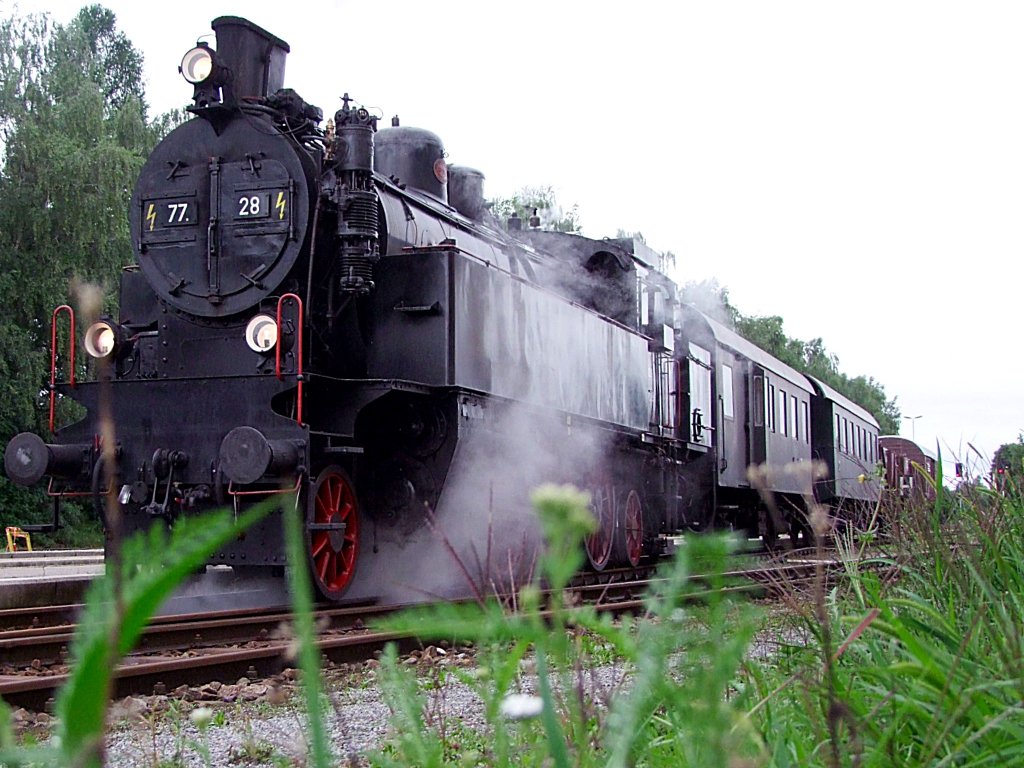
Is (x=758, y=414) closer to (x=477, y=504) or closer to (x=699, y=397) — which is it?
(x=699, y=397)

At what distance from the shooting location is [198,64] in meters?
8.67

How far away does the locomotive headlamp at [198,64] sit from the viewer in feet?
28.3

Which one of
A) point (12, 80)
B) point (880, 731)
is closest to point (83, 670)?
point (880, 731)

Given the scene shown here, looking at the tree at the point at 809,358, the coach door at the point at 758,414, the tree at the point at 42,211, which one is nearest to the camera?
the coach door at the point at 758,414

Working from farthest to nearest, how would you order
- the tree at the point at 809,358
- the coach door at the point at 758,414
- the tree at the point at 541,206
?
the tree at the point at 809,358, the tree at the point at 541,206, the coach door at the point at 758,414

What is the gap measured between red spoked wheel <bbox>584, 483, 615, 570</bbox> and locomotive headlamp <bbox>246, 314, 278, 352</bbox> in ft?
13.6

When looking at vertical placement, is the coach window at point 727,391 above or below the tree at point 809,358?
below

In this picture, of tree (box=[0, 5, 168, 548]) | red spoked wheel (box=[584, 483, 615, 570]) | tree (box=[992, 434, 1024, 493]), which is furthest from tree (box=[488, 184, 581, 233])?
tree (box=[992, 434, 1024, 493])

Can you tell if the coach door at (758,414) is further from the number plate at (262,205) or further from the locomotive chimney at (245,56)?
the number plate at (262,205)

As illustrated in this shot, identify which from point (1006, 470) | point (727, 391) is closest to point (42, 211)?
point (727, 391)

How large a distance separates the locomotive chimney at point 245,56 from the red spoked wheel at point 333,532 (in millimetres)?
3110

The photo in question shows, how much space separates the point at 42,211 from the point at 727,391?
17070 millimetres

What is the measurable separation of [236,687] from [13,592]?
16.7ft

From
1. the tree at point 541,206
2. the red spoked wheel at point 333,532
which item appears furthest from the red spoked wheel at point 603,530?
the tree at point 541,206
